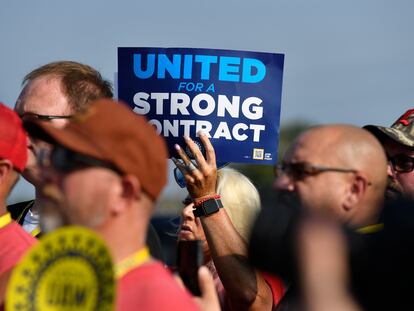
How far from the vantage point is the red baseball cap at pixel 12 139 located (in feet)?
11.6

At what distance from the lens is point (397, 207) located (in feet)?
7.51

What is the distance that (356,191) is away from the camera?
10.7 feet

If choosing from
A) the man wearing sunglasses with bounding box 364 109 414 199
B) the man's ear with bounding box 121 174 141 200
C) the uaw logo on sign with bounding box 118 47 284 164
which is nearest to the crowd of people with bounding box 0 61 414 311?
the man's ear with bounding box 121 174 141 200

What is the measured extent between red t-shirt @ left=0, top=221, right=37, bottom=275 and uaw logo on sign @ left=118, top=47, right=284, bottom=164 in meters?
1.33

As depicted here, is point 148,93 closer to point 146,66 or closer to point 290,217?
point 146,66

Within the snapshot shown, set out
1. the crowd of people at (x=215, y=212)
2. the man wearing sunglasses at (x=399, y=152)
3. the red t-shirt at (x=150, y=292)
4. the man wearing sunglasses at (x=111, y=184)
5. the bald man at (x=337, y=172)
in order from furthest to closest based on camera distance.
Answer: the man wearing sunglasses at (x=399, y=152) < the bald man at (x=337, y=172) < the man wearing sunglasses at (x=111, y=184) < the red t-shirt at (x=150, y=292) < the crowd of people at (x=215, y=212)

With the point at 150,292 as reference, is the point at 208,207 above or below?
below

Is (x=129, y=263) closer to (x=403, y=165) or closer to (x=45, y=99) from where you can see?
(x=45, y=99)

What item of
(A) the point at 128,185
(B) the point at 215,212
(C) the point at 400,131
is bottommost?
(B) the point at 215,212

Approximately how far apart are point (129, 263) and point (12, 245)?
0.99 metres

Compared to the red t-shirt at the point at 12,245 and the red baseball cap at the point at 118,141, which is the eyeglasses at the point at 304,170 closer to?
the red baseball cap at the point at 118,141

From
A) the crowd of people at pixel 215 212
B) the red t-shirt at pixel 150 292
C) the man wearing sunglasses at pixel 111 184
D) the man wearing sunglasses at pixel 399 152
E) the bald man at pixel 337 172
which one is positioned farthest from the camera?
the man wearing sunglasses at pixel 399 152

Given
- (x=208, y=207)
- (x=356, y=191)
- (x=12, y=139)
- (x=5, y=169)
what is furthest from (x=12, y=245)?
(x=356, y=191)

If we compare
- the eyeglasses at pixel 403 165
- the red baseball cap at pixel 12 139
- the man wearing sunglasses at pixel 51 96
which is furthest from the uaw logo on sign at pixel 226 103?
the red baseball cap at pixel 12 139
